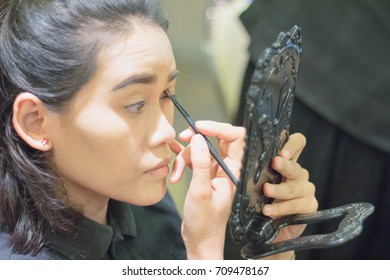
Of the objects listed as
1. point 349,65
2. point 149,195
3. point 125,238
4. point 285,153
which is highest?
point 349,65

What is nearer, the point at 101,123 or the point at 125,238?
the point at 101,123

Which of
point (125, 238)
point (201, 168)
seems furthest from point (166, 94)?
point (125, 238)

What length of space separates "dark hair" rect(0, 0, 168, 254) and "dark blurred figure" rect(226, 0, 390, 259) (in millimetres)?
256

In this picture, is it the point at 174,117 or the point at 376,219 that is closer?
the point at 174,117

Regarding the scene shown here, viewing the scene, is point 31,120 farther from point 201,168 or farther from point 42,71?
point 201,168

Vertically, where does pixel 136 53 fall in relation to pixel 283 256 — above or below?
above

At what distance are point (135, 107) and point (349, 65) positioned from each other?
364 millimetres

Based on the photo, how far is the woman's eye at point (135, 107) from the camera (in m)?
0.71

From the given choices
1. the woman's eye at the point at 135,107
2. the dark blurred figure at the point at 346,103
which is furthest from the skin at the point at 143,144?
the dark blurred figure at the point at 346,103

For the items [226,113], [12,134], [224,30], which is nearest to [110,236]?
[12,134]

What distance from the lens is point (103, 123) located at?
0.71 meters

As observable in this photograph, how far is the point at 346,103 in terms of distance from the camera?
88cm

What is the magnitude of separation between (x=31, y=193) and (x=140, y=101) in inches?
7.9
